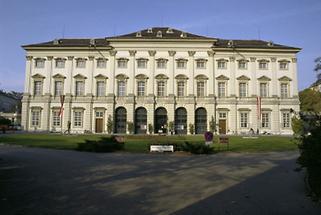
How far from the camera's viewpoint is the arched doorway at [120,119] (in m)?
49.6

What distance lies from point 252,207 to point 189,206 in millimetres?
1491

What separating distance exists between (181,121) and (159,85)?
6989 millimetres

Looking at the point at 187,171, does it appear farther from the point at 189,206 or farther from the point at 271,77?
the point at 271,77

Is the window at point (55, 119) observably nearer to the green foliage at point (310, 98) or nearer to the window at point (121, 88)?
the window at point (121, 88)

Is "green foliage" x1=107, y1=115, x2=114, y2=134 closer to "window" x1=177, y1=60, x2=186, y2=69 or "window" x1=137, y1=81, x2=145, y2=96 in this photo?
"window" x1=137, y1=81, x2=145, y2=96

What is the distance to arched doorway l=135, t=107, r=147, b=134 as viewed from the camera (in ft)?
161

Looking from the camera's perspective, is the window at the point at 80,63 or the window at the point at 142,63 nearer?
the window at the point at 142,63

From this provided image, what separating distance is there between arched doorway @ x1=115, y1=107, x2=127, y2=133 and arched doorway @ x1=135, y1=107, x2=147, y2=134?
6.50ft

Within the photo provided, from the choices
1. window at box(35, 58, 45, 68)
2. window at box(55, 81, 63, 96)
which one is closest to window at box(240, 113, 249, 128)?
window at box(55, 81, 63, 96)

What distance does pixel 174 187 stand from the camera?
368 inches

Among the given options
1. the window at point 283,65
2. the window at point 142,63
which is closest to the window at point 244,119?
the window at point 283,65

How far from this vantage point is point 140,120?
49594 millimetres

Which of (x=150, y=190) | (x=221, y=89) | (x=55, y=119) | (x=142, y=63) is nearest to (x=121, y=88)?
(x=142, y=63)

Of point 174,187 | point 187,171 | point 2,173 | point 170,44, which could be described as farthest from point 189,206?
point 170,44
